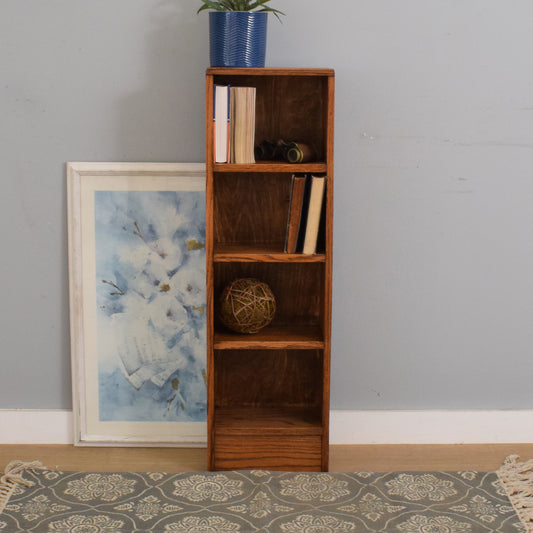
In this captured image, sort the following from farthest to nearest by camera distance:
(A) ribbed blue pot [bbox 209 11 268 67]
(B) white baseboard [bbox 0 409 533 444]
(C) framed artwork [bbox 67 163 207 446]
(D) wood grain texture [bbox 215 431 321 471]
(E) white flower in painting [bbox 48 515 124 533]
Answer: (B) white baseboard [bbox 0 409 533 444] → (C) framed artwork [bbox 67 163 207 446] → (D) wood grain texture [bbox 215 431 321 471] → (A) ribbed blue pot [bbox 209 11 268 67] → (E) white flower in painting [bbox 48 515 124 533]

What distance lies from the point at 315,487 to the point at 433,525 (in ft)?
1.21

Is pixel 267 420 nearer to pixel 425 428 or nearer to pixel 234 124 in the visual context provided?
pixel 425 428

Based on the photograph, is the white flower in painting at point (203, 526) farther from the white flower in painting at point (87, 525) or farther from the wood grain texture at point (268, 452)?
the wood grain texture at point (268, 452)

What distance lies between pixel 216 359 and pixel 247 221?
491 mm

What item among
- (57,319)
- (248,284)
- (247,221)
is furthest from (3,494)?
(247,221)

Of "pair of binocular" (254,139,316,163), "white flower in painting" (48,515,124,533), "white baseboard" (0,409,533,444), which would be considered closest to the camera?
"white flower in painting" (48,515,124,533)

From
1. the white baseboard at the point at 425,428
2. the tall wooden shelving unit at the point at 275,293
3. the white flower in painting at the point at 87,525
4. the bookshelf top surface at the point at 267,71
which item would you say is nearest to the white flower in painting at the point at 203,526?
the white flower in painting at the point at 87,525

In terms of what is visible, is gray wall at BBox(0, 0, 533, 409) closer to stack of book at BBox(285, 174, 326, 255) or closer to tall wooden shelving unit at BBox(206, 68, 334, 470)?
tall wooden shelving unit at BBox(206, 68, 334, 470)

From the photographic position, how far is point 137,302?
86.5 inches

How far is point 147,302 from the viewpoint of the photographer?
2.20 meters

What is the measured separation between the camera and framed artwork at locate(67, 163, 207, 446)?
2.14 metres

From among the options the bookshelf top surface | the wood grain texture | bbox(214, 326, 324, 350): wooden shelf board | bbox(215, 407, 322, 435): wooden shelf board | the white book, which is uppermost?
the bookshelf top surface

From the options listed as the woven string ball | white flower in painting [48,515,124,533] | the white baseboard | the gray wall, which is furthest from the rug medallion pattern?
the woven string ball

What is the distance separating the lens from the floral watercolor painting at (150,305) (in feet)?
7.09
